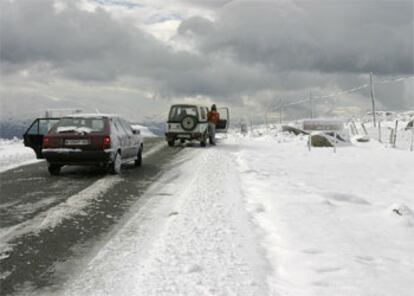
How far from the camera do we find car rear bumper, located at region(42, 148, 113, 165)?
12.8 meters

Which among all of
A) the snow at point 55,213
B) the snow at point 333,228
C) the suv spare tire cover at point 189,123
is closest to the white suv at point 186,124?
the suv spare tire cover at point 189,123

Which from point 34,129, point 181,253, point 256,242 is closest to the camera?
point 181,253

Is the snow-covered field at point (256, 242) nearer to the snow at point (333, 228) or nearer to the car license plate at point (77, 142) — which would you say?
the snow at point (333, 228)

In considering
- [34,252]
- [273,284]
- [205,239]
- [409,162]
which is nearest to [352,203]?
[205,239]

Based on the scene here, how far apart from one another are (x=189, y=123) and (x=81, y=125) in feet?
35.7

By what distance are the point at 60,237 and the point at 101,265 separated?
4.72 feet

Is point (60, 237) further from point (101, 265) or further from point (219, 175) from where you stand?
point (219, 175)

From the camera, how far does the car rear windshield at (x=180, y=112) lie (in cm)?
2451

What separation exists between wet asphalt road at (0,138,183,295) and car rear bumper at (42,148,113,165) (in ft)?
1.21

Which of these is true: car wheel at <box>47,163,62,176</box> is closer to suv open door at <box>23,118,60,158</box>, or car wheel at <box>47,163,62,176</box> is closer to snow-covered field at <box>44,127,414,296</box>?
suv open door at <box>23,118,60,158</box>

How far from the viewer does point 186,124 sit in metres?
23.9

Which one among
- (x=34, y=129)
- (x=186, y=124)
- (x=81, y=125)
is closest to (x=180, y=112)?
(x=186, y=124)

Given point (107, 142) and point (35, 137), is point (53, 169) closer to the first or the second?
point (107, 142)

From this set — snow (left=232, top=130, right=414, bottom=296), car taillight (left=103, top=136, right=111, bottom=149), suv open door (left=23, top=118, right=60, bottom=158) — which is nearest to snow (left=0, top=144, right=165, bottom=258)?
car taillight (left=103, top=136, right=111, bottom=149)
